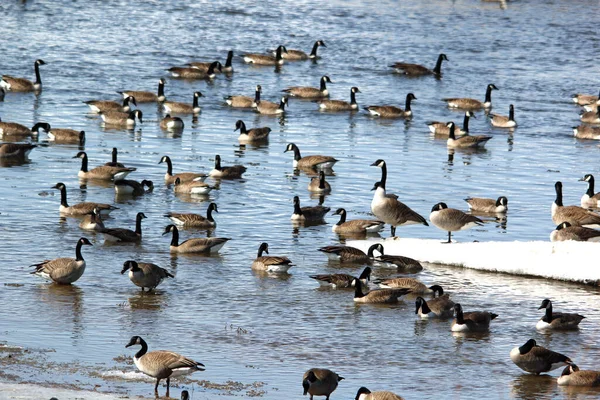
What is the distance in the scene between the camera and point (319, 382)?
13688mm

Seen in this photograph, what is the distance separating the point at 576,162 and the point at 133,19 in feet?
97.9

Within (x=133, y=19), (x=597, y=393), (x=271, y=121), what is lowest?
(x=597, y=393)

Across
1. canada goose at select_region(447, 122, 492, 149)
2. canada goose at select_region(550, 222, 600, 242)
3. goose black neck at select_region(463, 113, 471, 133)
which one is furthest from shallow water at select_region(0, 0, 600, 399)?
canada goose at select_region(550, 222, 600, 242)

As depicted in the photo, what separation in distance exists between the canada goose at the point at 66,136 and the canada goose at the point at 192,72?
40.8 ft

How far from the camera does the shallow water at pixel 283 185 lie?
1608cm

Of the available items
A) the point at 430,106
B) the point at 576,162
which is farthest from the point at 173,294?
the point at 430,106

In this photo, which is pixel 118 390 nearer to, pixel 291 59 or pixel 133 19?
pixel 291 59

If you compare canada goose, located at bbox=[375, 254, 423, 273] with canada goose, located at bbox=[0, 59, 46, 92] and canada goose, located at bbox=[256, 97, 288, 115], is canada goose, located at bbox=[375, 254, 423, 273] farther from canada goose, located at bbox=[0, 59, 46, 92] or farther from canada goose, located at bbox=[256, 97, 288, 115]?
canada goose, located at bbox=[0, 59, 46, 92]

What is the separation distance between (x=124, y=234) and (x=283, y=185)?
707cm

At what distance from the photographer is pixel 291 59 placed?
162 ft

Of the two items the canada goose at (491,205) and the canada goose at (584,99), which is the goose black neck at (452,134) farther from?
the canada goose at (491,205)

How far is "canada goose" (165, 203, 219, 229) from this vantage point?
23.4 meters

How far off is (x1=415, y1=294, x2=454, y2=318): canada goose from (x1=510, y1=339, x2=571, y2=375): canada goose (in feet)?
8.19

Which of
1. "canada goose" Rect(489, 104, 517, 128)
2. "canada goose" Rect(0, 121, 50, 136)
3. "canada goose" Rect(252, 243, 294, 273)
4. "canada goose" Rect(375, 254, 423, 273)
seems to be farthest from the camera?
"canada goose" Rect(489, 104, 517, 128)
